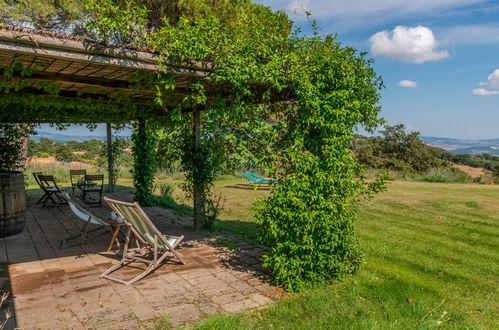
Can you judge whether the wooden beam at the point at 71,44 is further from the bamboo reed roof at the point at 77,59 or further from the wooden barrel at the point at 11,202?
the wooden barrel at the point at 11,202

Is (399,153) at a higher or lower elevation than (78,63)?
Answer: lower

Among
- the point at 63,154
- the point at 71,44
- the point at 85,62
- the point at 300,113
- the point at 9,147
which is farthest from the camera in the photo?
the point at 63,154

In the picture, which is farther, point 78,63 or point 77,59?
point 78,63

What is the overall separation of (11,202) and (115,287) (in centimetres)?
289

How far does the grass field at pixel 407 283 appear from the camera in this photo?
2.98 meters

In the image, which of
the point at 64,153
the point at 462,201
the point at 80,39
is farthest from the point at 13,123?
the point at 64,153

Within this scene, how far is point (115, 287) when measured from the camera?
353cm

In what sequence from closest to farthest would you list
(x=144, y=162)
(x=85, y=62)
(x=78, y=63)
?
(x=85, y=62)
(x=78, y=63)
(x=144, y=162)

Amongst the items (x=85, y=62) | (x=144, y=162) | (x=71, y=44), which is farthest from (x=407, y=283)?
(x=144, y=162)

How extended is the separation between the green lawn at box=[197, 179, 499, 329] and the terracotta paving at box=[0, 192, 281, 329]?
0.44 metres

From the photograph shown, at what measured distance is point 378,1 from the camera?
5918mm

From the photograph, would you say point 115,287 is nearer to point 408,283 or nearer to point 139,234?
point 139,234

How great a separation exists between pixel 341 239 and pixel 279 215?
0.79 meters

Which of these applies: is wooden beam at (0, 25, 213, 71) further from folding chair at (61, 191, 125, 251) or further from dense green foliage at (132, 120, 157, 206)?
dense green foliage at (132, 120, 157, 206)
